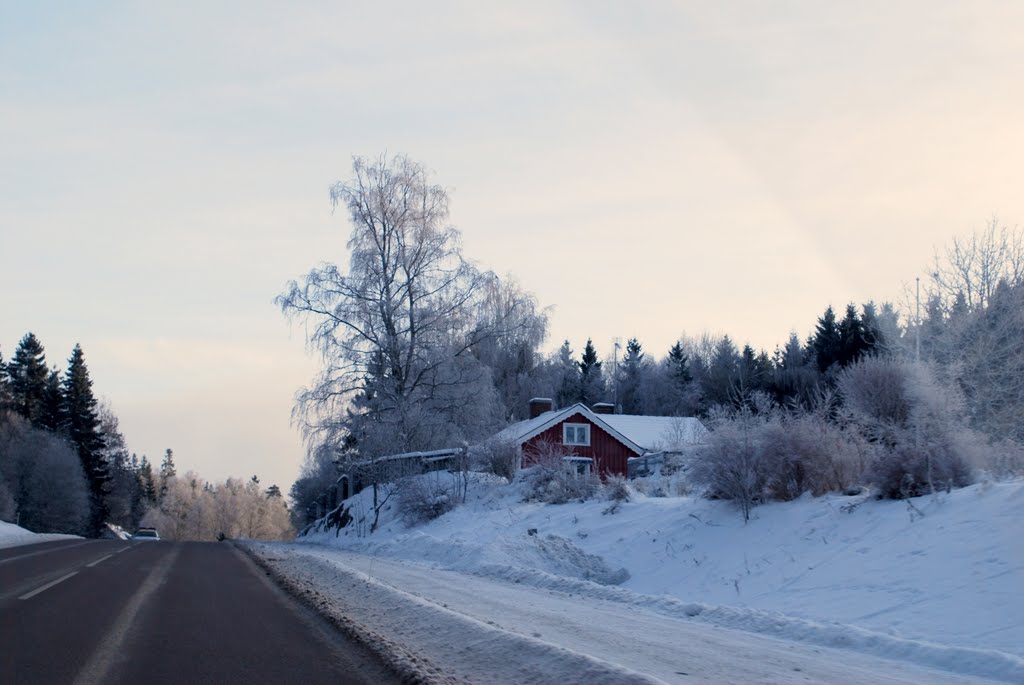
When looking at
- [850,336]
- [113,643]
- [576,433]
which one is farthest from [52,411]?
[113,643]

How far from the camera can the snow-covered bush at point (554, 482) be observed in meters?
27.0

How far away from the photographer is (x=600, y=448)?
49.9m

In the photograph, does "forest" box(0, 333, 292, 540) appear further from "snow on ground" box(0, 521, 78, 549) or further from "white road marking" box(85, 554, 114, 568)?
"white road marking" box(85, 554, 114, 568)

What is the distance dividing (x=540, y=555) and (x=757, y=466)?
5009 mm

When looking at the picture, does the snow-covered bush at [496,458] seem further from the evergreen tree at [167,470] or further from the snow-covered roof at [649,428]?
the evergreen tree at [167,470]

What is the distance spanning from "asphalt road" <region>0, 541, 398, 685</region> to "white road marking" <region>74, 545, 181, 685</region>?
1cm

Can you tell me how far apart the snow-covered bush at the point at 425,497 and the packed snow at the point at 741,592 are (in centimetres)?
1108

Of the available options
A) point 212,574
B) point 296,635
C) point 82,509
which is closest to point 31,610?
point 296,635

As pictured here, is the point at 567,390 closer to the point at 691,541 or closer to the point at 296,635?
the point at 691,541

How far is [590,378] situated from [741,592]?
7462 cm

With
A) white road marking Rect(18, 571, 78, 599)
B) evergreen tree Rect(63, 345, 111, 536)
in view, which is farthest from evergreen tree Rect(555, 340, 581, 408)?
white road marking Rect(18, 571, 78, 599)

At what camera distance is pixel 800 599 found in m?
13.3

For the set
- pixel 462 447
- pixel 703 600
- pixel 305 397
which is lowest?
pixel 703 600

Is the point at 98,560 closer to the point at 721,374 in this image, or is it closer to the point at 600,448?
the point at 600,448
